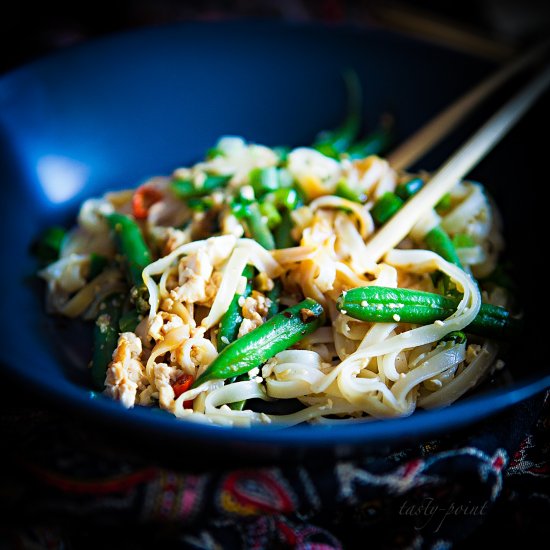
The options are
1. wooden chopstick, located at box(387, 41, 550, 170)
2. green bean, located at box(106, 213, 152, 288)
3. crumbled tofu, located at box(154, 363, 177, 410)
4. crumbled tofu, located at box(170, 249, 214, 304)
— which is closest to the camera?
crumbled tofu, located at box(154, 363, 177, 410)

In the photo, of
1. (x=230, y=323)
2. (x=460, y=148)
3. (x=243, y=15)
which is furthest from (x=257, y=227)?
(x=243, y=15)

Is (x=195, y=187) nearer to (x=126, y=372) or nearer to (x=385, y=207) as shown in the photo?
(x=385, y=207)

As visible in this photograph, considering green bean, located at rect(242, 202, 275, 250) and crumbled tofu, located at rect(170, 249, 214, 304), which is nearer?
crumbled tofu, located at rect(170, 249, 214, 304)

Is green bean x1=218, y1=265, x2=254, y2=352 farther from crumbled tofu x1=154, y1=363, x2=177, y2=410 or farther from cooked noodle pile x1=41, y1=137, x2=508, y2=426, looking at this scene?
crumbled tofu x1=154, y1=363, x2=177, y2=410

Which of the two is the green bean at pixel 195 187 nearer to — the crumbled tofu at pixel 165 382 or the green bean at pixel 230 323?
the green bean at pixel 230 323

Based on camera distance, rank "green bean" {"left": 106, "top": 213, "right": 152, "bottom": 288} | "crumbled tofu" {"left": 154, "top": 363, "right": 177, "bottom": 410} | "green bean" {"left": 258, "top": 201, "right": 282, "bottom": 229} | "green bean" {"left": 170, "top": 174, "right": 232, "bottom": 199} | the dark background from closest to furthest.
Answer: "crumbled tofu" {"left": 154, "top": 363, "right": 177, "bottom": 410}, "green bean" {"left": 106, "top": 213, "right": 152, "bottom": 288}, "green bean" {"left": 258, "top": 201, "right": 282, "bottom": 229}, "green bean" {"left": 170, "top": 174, "right": 232, "bottom": 199}, the dark background

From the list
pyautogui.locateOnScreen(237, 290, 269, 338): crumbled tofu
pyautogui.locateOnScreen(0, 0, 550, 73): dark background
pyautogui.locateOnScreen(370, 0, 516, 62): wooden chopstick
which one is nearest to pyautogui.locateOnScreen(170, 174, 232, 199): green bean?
pyautogui.locateOnScreen(237, 290, 269, 338): crumbled tofu

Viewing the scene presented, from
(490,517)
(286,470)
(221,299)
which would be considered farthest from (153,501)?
(490,517)
